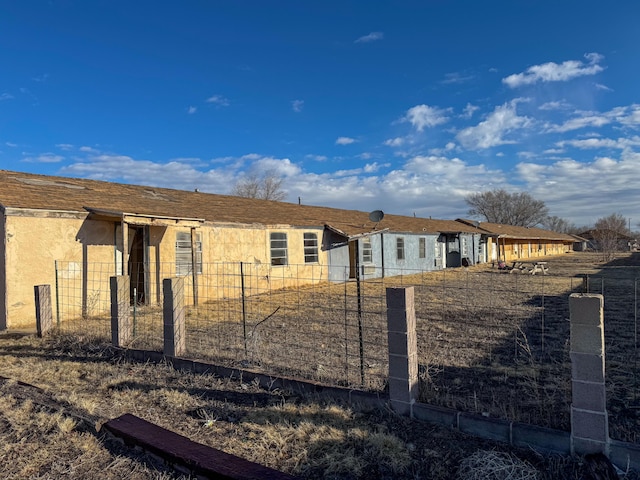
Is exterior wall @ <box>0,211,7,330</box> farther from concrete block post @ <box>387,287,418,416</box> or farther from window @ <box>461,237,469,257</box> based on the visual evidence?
window @ <box>461,237,469,257</box>

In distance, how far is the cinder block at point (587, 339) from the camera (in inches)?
123

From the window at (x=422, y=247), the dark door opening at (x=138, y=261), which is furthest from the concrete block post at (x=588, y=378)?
the window at (x=422, y=247)

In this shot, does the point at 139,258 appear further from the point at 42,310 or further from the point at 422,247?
the point at 422,247

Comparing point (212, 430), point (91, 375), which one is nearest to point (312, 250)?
point (91, 375)

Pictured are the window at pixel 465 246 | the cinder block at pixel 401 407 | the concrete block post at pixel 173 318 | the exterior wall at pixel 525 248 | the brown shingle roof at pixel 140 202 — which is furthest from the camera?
the exterior wall at pixel 525 248

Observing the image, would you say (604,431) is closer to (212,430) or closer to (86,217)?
(212,430)

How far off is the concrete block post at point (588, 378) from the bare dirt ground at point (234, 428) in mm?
201

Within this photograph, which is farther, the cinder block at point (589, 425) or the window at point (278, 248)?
the window at point (278, 248)

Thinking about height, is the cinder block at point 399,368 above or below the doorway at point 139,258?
below

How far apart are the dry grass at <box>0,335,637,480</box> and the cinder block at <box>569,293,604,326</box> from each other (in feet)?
3.28

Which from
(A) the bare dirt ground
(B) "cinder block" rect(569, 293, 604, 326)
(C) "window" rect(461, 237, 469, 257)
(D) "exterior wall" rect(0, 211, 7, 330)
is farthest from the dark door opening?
(C) "window" rect(461, 237, 469, 257)

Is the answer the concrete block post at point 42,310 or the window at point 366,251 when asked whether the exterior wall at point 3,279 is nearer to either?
the concrete block post at point 42,310

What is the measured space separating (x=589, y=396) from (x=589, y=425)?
20cm

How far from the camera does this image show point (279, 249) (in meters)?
16.8
